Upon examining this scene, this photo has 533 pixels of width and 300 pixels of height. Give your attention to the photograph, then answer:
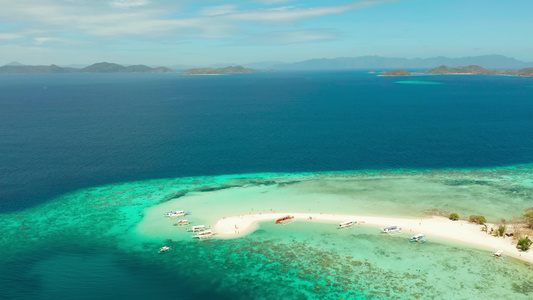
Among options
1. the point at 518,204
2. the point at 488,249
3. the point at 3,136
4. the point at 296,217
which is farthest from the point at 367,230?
the point at 3,136

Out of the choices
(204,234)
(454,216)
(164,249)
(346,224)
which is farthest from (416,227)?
(164,249)

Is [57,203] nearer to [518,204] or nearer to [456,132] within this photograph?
[518,204]

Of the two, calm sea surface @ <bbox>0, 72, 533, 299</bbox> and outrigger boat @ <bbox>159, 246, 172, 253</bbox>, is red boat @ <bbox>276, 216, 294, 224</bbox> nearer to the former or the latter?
calm sea surface @ <bbox>0, 72, 533, 299</bbox>

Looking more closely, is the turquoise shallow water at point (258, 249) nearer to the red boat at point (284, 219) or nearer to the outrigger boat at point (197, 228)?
the outrigger boat at point (197, 228)

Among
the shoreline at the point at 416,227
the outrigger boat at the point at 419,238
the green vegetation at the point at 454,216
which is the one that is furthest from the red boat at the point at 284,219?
the green vegetation at the point at 454,216

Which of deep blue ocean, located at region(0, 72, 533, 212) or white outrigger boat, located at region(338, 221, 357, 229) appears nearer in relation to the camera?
white outrigger boat, located at region(338, 221, 357, 229)

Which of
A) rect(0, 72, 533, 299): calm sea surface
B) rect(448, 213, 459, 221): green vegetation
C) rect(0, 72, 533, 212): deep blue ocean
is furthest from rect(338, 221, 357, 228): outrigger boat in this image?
rect(0, 72, 533, 212): deep blue ocean
